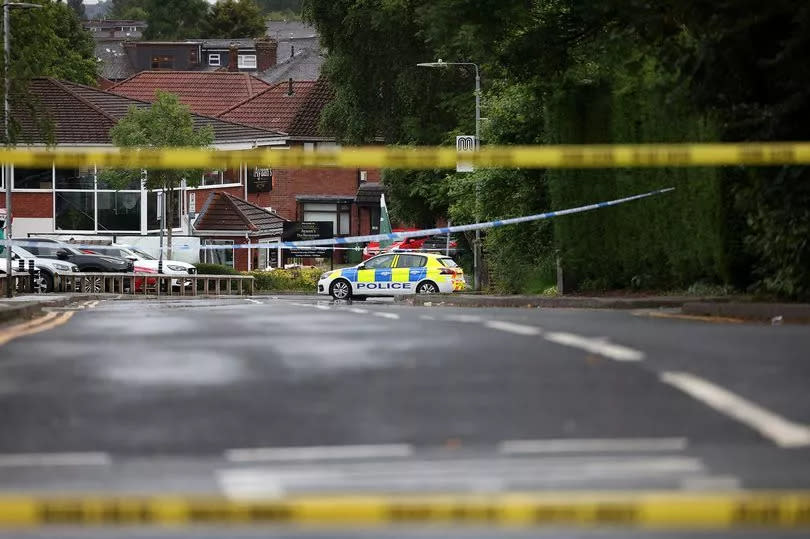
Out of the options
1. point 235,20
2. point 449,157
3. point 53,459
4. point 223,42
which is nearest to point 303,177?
point 223,42

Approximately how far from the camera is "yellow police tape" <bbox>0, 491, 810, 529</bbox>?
260 inches

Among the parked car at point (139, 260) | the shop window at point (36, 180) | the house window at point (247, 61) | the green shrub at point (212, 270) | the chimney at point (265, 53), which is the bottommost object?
the green shrub at point (212, 270)

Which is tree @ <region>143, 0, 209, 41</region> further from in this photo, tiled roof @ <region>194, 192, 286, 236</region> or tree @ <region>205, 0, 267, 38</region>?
tiled roof @ <region>194, 192, 286, 236</region>

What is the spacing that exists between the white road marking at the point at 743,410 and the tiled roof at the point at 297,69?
12376 cm

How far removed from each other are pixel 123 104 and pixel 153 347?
6568 centimetres

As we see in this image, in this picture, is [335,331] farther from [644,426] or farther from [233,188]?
[233,188]

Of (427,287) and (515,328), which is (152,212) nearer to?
(427,287)

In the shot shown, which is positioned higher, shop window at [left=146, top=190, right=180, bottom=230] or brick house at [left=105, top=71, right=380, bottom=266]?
brick house at [left=105, top=71, right=380, bottom=266]

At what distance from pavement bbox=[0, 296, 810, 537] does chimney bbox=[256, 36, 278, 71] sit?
417 feet

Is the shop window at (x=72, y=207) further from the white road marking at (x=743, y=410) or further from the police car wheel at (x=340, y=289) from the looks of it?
the white road marking at (x=743, y=410)

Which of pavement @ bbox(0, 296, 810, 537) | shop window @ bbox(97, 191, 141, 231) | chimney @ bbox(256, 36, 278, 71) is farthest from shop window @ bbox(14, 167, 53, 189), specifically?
A: chimney @ bbox(256, 36, 278, 71)

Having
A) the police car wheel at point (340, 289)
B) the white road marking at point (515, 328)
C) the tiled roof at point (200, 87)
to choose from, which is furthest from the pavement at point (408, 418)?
the tiled roof at point (200, 87)

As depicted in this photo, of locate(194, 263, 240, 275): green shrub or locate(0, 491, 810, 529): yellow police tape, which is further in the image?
locate(194, 263, 240, 275): green shrub

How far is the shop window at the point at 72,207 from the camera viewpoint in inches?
2817
